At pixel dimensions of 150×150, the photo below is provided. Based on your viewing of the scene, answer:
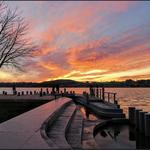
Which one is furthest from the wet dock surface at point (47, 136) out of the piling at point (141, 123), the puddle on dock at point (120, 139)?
the piling at point (141, 123)

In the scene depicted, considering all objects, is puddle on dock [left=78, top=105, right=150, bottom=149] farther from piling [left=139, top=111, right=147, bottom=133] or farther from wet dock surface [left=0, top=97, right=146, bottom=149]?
piling [left=139, top=111, right=147, bottom=133]

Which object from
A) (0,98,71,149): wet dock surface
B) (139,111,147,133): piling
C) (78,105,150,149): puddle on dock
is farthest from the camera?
(139,111,147,133): piling

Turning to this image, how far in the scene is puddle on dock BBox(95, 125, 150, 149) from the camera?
620 inches

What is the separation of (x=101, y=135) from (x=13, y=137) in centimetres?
770

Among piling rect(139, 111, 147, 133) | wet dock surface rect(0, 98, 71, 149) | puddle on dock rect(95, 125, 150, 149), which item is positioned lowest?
puddle on dock rect(95, 125, 150, 149)

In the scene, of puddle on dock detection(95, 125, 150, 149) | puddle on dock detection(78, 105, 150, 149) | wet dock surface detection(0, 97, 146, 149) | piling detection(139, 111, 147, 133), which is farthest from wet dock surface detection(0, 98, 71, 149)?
piling detection(139, 111, 147, 133)

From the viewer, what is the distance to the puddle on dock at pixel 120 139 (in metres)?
15.7

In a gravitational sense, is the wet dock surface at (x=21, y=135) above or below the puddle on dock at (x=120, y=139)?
above

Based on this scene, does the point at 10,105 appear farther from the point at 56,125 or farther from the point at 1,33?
the point at 56,125

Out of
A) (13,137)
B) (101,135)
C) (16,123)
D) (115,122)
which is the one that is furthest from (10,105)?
(13,137)

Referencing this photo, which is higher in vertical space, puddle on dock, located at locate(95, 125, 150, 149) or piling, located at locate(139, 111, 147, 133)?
piling, located at locate(139, 111, 147, 133)

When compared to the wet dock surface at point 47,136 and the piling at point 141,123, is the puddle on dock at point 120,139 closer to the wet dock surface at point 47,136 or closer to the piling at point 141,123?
the wet dock surface at point 47,136

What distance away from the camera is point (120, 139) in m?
17.8

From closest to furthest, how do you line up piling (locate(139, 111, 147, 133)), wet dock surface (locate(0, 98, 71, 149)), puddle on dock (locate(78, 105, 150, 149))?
wet dock surface (locate(0, 98, 71, 149)) → puddle on dock (locate(78, 105, 150, 149)) → piling (locate(139, 111, 147, 133))
